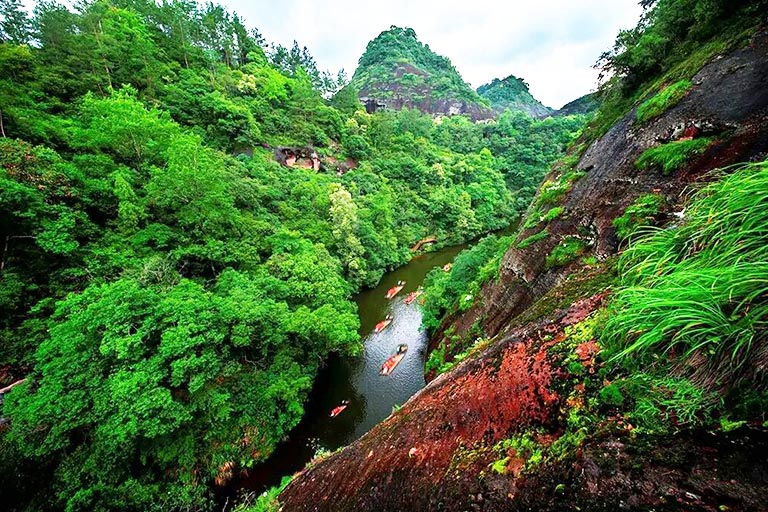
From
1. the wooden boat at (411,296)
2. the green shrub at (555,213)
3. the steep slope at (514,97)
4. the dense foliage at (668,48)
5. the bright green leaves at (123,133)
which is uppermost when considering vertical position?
the steep slope at (514,97)

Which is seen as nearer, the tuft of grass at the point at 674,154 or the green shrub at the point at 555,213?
the tuft of grass at the point at 674,154

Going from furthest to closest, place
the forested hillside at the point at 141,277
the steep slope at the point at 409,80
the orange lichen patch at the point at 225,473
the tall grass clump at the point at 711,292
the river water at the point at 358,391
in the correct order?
the steep slope at the point at 409,80
the river water at the point at 358,391
the orange lichen patch at the point at 225,473
the forested hillside at the point at 141,277
the tall grass clump at the point at 711,292

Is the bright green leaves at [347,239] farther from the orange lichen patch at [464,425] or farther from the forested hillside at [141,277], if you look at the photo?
the orange lichen patch at [464,425]

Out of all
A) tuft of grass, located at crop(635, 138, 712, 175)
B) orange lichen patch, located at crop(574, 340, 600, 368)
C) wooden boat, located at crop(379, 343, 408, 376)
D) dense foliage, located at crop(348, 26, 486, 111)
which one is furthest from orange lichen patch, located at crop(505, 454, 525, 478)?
dense foliage, located at crop(348, 26, 486, 111)

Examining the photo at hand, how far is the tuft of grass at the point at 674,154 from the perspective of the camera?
4246mm

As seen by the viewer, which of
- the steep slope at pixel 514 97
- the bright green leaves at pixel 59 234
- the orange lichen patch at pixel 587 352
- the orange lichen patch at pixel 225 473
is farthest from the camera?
the steep slope at pixel 514 97

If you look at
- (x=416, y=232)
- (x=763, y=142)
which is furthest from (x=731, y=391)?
(x=416, y=232)

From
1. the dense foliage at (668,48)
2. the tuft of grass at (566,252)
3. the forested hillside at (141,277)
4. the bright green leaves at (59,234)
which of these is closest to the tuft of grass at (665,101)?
the dense foliage at (668,48)

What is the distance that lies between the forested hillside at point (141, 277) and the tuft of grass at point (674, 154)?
9.40 m

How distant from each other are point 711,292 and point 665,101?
6467mm

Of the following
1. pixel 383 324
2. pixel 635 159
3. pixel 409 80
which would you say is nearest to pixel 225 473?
pixel 383 324

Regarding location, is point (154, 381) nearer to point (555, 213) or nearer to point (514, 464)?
point (514, 464)

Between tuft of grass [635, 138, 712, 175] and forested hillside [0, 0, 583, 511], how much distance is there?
9.40 metres

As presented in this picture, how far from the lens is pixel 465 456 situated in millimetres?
2082
